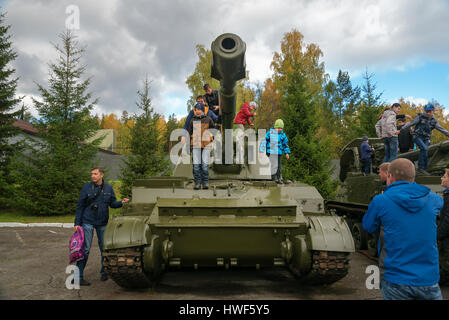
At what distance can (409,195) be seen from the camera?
2.78 meters

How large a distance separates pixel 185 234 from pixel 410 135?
663 centimetres

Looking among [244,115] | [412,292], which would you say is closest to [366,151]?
[244,115]

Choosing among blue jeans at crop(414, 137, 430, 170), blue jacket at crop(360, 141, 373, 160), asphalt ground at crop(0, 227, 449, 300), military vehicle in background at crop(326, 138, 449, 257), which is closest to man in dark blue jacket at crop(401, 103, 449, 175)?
blue jeans at crop(414, 137, 430, 170)

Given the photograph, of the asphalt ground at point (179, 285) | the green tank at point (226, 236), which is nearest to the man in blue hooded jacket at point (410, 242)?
the green tank at point (226, 236)

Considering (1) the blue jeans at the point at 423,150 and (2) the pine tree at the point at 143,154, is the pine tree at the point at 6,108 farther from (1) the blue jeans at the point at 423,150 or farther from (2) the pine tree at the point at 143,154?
(1) the blue jeans at the point at 423,150

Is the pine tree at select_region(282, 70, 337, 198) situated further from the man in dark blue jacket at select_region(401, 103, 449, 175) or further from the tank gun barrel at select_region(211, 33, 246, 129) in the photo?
the tank gun barrel at select_region(211, 33, 246, 129)

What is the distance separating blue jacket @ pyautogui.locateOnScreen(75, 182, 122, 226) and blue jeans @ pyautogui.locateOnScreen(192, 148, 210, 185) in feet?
4.83

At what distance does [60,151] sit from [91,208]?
344 inches

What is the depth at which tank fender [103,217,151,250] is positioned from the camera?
4.68m

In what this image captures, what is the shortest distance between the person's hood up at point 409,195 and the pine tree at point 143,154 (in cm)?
1293

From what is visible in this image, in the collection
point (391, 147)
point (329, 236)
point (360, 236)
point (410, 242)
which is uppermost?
point (391, 147)

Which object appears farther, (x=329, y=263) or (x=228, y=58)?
(x=329, y=263)

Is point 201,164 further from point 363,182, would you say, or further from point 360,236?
point 360,236

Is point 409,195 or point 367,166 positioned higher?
point 367,166
